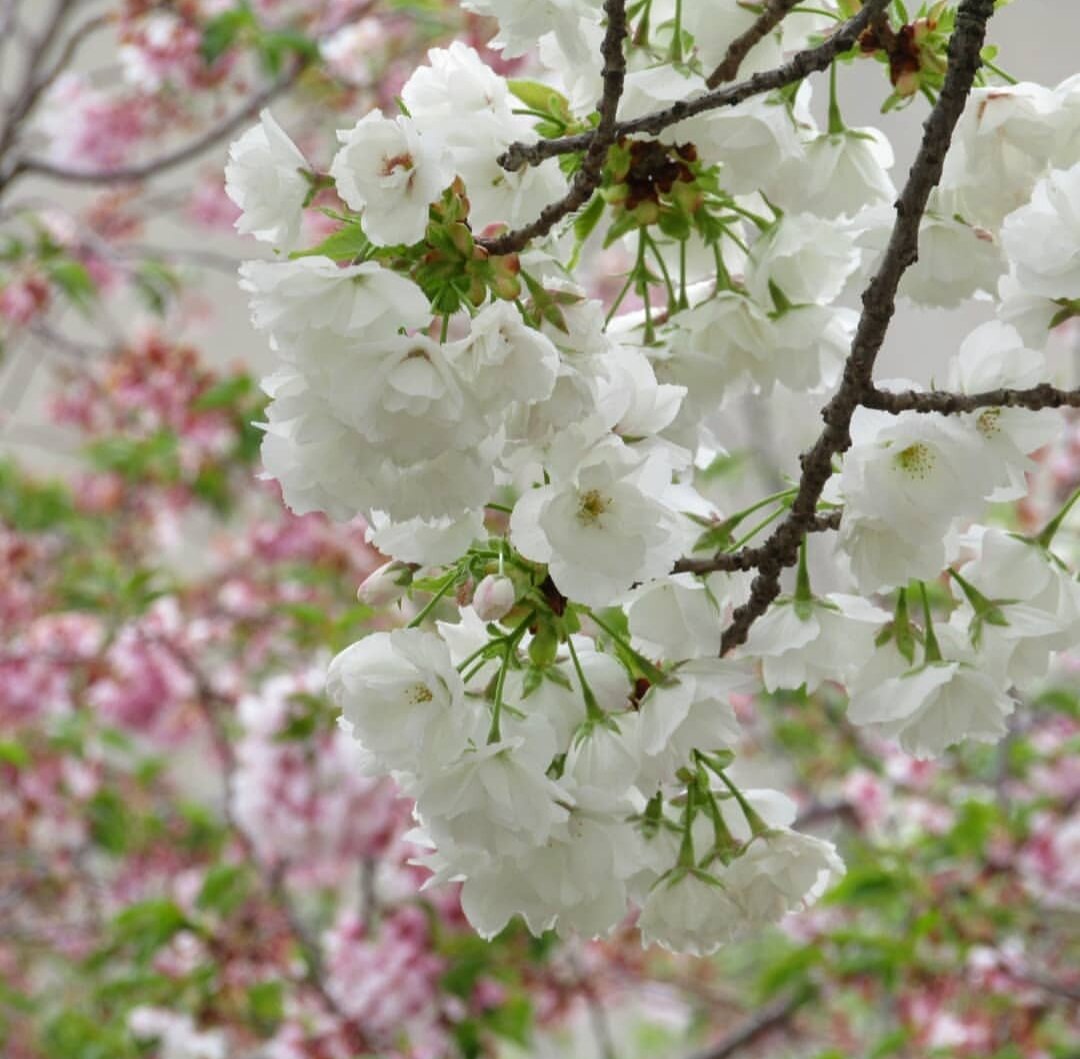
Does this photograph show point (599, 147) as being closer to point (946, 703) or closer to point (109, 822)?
point (946, 703)

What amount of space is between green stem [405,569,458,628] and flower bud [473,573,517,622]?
0.04 m

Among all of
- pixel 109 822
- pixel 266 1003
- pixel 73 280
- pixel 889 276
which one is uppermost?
pixel 73 280

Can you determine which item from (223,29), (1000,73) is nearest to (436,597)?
(1000,73)

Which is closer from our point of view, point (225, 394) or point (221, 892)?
point (221, 892)

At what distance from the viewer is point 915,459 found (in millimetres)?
556

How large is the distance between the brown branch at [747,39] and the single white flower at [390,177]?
19cm

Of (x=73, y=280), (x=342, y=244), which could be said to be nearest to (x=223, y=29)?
(x=73, y=280)

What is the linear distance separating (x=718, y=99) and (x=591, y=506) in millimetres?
180

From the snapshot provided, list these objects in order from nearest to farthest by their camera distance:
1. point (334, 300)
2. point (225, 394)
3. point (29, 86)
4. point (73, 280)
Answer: point (334, 300), point (29, 86), point (73, 280), point (225, 394)

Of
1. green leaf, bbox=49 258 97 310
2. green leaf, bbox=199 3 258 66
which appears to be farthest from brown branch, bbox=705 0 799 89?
green leaf, bbox=49 258 97 310

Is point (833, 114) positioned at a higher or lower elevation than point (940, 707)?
higher

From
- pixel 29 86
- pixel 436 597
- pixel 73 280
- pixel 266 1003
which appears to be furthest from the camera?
pixel 73 280

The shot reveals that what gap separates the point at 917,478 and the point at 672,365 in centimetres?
17

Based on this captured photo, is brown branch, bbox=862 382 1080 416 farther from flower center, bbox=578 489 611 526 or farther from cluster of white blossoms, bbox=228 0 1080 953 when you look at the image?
flower center, bbox=578 489 611 526
